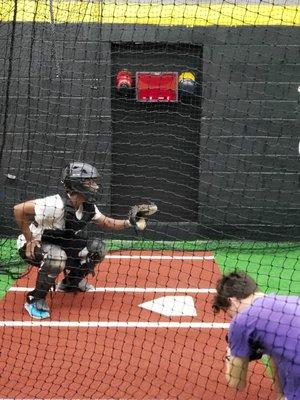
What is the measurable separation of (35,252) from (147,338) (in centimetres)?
121

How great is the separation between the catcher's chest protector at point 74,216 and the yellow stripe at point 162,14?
2938mm

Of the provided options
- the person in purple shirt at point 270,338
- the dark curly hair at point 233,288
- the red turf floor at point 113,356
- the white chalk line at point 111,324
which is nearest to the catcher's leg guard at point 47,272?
the red turf floor at point 113,356

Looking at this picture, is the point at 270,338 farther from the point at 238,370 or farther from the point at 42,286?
the point at 42,286

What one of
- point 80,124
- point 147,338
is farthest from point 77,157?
point 147,338

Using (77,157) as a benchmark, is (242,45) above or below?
above

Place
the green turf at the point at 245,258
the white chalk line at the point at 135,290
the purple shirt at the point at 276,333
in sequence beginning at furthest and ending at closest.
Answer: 1. the green turf at the point at 245,258
2. the white chalk line at the point at 135,290
3. the purple shirt at the point at 276,333

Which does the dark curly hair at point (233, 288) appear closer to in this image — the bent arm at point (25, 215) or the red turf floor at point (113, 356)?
the red turf floor at point (113, 356)

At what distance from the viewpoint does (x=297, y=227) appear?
7.92 meters

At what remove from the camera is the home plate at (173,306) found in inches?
195

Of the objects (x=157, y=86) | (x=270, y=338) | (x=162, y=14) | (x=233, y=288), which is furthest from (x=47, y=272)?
(x=162, y=14)

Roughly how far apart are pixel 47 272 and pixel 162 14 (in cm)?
416

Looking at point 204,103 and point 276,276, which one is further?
point 204,103

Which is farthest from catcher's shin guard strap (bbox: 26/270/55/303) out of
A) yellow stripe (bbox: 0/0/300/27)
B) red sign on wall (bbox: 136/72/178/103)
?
yellow stripe (bbox: 0/0/300/27)

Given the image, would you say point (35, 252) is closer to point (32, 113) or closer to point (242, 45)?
point (32, 113)
